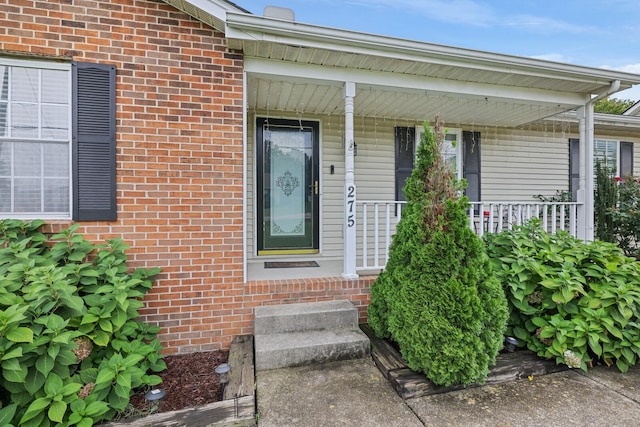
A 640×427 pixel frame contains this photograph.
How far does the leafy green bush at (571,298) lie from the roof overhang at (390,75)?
181 centimetres

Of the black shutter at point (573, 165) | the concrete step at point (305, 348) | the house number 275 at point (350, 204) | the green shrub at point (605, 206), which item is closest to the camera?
the concrete step at point (305, 348)

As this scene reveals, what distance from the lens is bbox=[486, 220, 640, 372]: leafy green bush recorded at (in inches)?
94.0

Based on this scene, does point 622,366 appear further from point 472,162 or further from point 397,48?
point 472,162

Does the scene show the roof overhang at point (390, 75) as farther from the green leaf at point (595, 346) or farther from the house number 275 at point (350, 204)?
the green leaf at point (595, 346)

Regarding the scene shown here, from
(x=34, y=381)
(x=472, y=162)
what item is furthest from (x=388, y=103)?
(x=34, y=381)

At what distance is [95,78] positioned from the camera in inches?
107

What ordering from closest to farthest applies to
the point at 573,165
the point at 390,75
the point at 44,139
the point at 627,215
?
the point at 44,139 → the point at 390,75 → the point at 627,215 → the point at 573,165

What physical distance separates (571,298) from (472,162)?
3.24 m

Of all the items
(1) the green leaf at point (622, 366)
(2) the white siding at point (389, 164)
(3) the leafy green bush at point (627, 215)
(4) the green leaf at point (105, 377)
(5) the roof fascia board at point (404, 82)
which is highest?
(5) the roof fascia board at point (404, 82)

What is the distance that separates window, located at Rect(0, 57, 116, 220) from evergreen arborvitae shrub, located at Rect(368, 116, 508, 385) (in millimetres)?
2542

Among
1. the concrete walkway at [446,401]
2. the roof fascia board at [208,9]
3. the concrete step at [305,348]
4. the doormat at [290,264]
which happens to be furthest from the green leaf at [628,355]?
the roof fascia board at [208,9]

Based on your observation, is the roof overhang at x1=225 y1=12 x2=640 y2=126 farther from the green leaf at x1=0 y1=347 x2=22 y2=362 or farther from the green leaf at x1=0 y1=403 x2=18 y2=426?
the green leaf at x1=0 y1=403 x2=18 y2=426

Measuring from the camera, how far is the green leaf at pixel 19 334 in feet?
5.33

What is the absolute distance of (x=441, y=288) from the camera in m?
2.15
